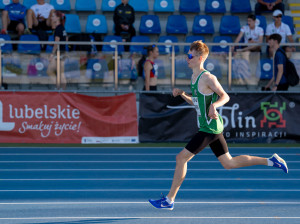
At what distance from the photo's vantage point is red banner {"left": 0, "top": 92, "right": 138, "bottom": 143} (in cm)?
1305

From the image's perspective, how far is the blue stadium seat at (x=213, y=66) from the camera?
12.8m

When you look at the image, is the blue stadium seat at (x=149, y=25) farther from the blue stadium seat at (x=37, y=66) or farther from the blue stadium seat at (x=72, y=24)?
the blue stadium seat at (x=37, y=66)

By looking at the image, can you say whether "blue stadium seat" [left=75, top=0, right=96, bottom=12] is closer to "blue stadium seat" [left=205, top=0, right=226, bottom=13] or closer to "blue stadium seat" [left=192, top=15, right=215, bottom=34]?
"blue stadium seat" [left=192, top=15, right=215, bottom=34]

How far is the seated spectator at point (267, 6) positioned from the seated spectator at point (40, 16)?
643 cm

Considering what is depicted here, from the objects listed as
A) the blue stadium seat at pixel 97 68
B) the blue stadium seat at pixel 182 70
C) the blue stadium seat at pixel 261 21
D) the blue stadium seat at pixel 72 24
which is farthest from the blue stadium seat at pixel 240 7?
the blue stadium seat at pixel 97 68

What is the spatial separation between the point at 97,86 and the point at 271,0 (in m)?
7.38

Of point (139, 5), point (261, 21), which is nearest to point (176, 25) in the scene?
point (139, 5)

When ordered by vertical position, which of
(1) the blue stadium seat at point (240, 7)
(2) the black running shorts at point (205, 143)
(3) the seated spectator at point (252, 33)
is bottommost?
(2) the black running shorts at point (205, 143)

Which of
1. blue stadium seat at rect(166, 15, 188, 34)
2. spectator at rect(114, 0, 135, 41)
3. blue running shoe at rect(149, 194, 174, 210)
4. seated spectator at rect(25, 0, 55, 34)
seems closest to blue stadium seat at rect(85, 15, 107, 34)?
spectator at rect(114, 0, 135, 41)

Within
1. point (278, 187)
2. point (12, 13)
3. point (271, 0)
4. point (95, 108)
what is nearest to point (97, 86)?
point (95, 108)

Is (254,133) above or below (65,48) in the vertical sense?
below

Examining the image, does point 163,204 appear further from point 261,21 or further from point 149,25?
point 261,21

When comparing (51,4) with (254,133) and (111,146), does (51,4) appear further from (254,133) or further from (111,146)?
(254,133)

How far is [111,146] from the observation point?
13320 mm
